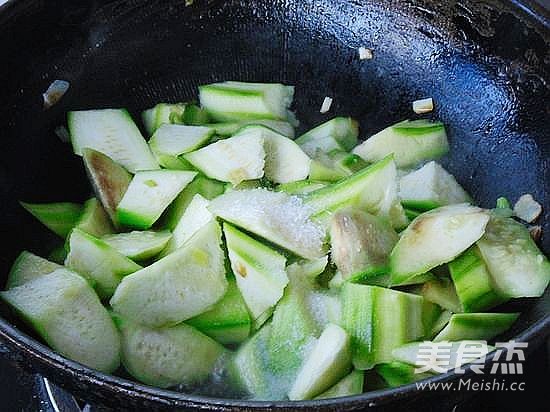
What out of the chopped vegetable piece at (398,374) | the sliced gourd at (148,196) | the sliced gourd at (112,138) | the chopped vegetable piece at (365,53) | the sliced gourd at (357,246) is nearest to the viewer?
the chopped vegetable piece at (398,374)

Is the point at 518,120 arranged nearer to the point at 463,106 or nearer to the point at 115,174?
the point at 463,106

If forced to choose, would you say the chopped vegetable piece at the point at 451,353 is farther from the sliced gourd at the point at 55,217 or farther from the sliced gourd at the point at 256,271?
the sliced gourd at the point at 55,217

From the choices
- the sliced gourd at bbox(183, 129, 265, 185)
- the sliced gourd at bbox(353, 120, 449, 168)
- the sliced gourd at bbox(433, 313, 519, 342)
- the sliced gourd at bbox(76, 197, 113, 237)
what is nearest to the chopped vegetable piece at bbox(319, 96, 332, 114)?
the sliced gourd at bbox(353, 120, 449, 168)

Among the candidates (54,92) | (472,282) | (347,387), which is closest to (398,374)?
(347,387)

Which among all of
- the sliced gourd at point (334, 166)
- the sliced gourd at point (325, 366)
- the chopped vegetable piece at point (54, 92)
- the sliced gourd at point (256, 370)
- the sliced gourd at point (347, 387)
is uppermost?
the chopped vegetable piece at point (54, 92)

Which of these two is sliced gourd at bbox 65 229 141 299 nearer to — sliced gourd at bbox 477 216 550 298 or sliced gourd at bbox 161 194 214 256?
sliced gourd at bbox 161 194 214 256

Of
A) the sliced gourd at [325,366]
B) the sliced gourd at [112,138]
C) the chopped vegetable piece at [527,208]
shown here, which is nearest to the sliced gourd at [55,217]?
the sliced gourd at [112,138]
